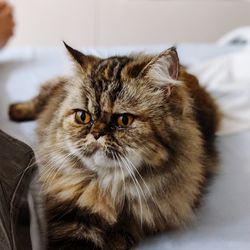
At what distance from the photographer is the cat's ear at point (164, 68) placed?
0.82 meters

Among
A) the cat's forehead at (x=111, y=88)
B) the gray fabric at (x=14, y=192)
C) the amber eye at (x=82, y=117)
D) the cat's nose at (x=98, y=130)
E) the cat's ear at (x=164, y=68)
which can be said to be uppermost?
the cat's ear at (x=164, y=68)

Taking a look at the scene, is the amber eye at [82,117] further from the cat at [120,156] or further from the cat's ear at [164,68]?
the cat's ear at [164,68]

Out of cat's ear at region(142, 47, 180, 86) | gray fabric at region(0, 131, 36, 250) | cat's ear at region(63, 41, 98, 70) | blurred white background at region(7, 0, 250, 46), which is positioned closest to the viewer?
gray fabric at region(0, 131, 36, 250)

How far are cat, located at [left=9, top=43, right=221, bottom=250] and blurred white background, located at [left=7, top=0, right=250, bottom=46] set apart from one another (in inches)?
72.5

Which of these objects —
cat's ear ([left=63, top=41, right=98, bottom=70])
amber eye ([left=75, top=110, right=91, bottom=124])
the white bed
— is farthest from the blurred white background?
amber eye ([left=75, top=110, right=91, bottom=124])

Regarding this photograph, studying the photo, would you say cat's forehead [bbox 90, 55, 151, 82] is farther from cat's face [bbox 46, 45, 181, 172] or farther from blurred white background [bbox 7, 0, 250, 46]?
blurred white background [bbox 7, 0, 250, 46]

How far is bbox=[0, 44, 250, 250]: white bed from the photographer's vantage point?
90 cm

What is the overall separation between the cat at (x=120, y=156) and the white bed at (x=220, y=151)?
0.15ft

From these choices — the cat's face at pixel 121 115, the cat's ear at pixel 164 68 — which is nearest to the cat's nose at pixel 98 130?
the cat's face at pixel 121 115

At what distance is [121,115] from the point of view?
85 centimetres

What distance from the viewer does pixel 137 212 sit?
2.97 feet

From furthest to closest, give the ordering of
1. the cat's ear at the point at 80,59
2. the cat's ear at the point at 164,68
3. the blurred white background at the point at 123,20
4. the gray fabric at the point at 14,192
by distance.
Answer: the blurred white background at the point at 123,20
the cat's ear at the point at 80,59
the cat's ear at the point at 164,68
the gray fabric at the point at 14,192

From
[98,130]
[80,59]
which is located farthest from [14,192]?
[80,59]

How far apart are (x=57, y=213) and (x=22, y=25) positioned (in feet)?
6.83
